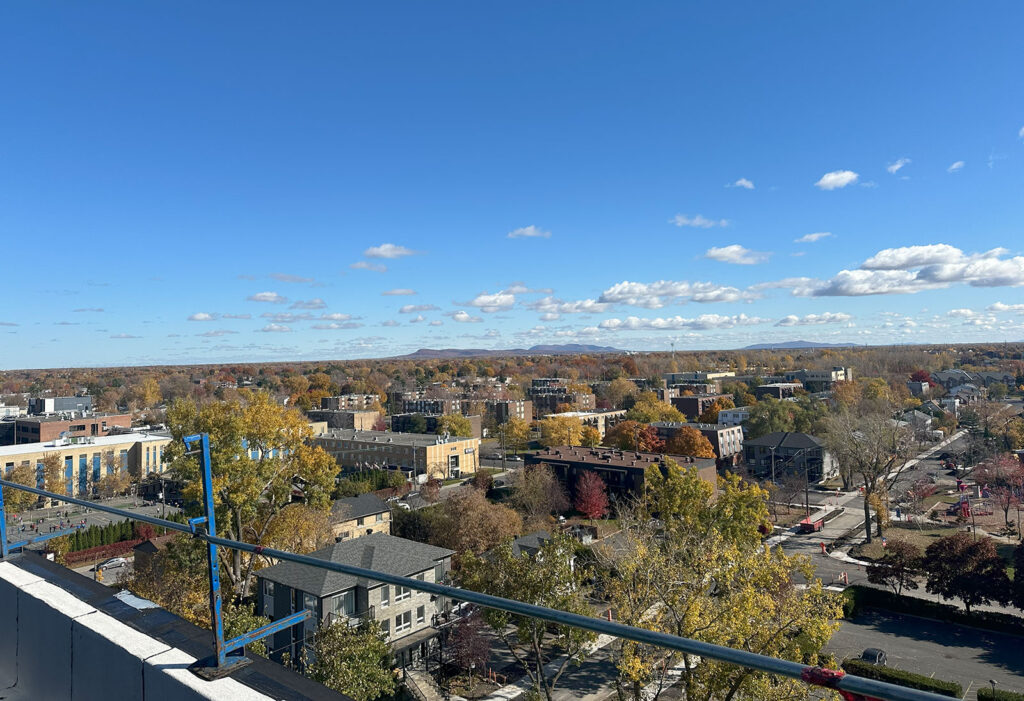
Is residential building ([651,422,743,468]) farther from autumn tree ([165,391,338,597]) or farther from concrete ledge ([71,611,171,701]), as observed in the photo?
concrete ledge ([71,611,171,701])

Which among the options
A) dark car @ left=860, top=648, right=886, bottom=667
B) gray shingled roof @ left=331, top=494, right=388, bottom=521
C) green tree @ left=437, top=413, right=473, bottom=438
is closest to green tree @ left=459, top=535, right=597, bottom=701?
dark car @ left=860, top=648, right=886, bottom=667

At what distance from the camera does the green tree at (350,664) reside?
44.2ft

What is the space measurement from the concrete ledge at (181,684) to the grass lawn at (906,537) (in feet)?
105

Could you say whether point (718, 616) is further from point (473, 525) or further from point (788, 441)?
point (788, 441)

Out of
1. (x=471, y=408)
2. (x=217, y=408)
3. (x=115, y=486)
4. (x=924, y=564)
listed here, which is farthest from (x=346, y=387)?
(x=924, y=564)

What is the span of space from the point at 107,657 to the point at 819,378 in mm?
109721

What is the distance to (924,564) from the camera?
21938mm

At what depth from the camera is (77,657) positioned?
3236 mm

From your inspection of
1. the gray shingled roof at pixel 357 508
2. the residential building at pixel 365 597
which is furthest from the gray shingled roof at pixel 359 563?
the gray shingled roof at pixel 357 508

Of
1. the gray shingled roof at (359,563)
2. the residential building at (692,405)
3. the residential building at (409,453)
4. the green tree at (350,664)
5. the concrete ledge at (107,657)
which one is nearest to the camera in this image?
the concrete ledge at (107,657)

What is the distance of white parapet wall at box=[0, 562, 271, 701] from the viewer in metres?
2.70

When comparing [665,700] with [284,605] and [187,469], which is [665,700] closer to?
[284,605]

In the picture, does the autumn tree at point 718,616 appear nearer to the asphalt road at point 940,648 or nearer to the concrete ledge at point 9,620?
the asphalt road at point 940,648

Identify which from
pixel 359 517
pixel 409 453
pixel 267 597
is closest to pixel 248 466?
pixel 267 597
